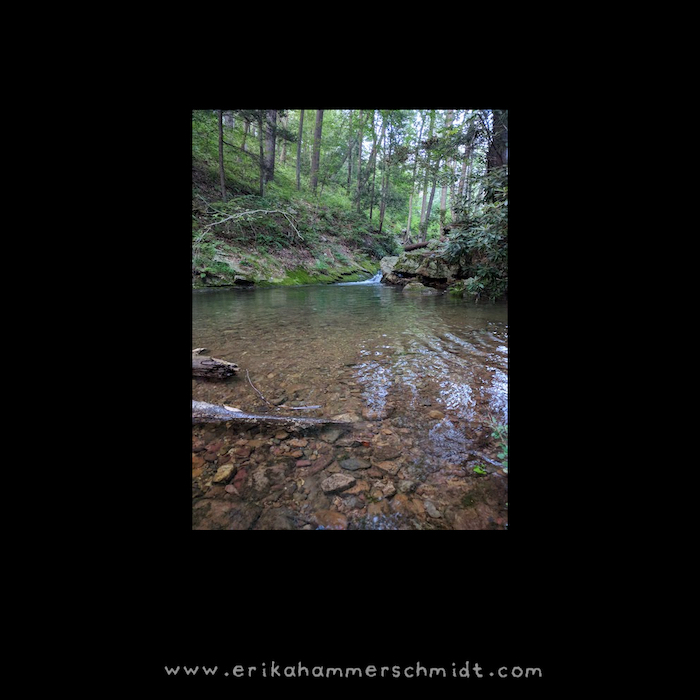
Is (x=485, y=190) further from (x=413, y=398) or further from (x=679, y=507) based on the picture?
(x=679, y=507)

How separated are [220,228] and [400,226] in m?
23.4

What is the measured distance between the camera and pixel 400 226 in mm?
31922

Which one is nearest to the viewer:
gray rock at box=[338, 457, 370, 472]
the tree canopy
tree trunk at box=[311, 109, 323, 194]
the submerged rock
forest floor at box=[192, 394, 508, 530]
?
forest floor at box=[192, 394, 508, 530]

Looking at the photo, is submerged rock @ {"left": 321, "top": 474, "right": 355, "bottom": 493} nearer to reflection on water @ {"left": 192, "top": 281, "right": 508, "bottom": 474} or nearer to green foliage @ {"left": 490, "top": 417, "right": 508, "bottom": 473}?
reflection on water @ {"left": 192, "top": 281, "right": 508, "bottom": 474}

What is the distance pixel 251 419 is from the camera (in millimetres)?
2279

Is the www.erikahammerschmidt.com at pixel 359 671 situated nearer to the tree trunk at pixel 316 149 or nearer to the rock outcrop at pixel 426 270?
the rock outcrop at pixel 426 270

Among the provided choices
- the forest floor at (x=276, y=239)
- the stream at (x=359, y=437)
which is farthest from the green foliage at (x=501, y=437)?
the forest floor at (x=276, y=239)

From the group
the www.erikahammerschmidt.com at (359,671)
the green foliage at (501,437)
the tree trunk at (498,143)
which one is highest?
the tree trunk at (498,143)

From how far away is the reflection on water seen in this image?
8.09ft

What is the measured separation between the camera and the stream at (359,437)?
1477 millimetres

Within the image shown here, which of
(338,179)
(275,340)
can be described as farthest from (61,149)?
(338,179)

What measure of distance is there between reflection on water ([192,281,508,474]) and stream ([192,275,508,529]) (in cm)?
2

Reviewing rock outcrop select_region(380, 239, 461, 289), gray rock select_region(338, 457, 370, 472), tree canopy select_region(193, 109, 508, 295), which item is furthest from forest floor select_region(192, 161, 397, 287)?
gray rock select_region(338, 457, 370, 472)

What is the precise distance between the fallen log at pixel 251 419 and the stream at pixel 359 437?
0.10m
